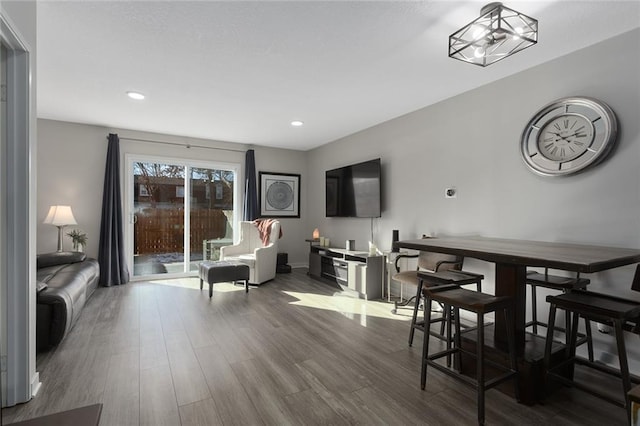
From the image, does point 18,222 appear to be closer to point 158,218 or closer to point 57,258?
point 57,258

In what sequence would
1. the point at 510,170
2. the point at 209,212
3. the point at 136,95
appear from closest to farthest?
the point at 510,170
the point at 136,95
the point at 209,212

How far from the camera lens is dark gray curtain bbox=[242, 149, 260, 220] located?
229 inches

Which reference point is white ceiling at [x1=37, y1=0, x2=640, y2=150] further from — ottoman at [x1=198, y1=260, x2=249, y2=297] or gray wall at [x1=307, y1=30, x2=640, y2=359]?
ottoman at [x1=198, y1=260, x2=249, y2=297]

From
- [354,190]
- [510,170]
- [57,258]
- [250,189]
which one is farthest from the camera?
[250,189]

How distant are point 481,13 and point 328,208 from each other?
12.7 ft

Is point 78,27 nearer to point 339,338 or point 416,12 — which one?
point 416,12

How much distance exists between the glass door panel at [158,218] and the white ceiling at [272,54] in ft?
3.98

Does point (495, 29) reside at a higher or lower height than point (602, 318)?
higher

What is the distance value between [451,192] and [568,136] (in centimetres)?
120

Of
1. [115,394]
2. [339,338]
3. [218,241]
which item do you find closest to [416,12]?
[339,338]

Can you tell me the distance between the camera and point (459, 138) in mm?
3508

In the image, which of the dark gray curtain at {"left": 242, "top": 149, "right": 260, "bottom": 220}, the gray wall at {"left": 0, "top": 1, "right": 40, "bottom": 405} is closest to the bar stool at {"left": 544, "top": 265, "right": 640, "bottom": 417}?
the gray wall at {"left": 0, "top": 1, "right": 40, "bottom": 405}

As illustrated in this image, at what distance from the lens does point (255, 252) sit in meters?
4.77

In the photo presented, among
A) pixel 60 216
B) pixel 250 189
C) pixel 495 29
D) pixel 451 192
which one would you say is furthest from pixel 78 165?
pixel 495 29
